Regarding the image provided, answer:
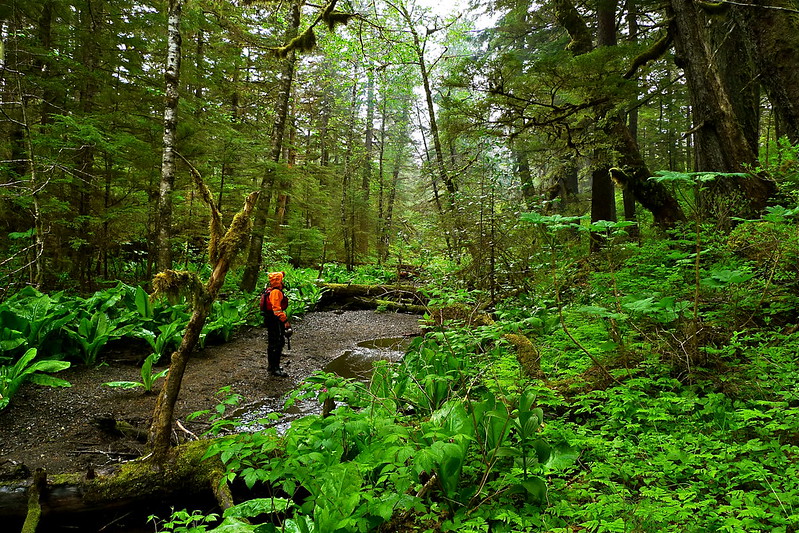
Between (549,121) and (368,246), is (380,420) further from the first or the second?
(368,246)

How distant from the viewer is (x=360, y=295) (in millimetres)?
13281

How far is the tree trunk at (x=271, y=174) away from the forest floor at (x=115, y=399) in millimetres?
2007

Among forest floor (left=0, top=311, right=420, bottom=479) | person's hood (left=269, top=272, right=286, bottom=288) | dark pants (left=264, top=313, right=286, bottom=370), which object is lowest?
forest floor (left=0, top=311, right=420, bottom=479)

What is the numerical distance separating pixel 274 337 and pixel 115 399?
7.30 feet

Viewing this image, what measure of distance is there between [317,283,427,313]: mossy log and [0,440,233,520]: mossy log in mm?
9080

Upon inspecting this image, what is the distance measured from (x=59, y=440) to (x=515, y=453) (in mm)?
4667

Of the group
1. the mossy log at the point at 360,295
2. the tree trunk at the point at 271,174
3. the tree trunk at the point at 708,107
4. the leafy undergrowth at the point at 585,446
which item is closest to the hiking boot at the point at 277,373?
the leafy undergrowth at the point at 585,446

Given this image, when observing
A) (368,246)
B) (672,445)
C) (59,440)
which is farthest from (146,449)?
(368,246)

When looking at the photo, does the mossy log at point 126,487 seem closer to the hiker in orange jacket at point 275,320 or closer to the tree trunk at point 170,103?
the hiker in orange jacket at point 275,320

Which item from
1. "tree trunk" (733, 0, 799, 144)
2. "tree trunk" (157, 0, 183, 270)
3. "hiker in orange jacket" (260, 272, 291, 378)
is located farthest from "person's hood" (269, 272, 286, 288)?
"tree trunk" (733, 0, 799, 144)

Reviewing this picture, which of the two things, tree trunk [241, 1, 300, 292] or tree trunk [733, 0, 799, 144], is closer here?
tree trunk [733, 0, 799, 144]

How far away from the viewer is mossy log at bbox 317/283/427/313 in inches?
490

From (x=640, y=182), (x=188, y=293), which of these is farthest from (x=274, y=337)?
(x=640, y=182)

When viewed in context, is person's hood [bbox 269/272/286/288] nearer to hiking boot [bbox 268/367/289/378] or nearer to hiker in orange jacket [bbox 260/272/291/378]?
hiker in orange jacket [bbox 260/272/291/378]
